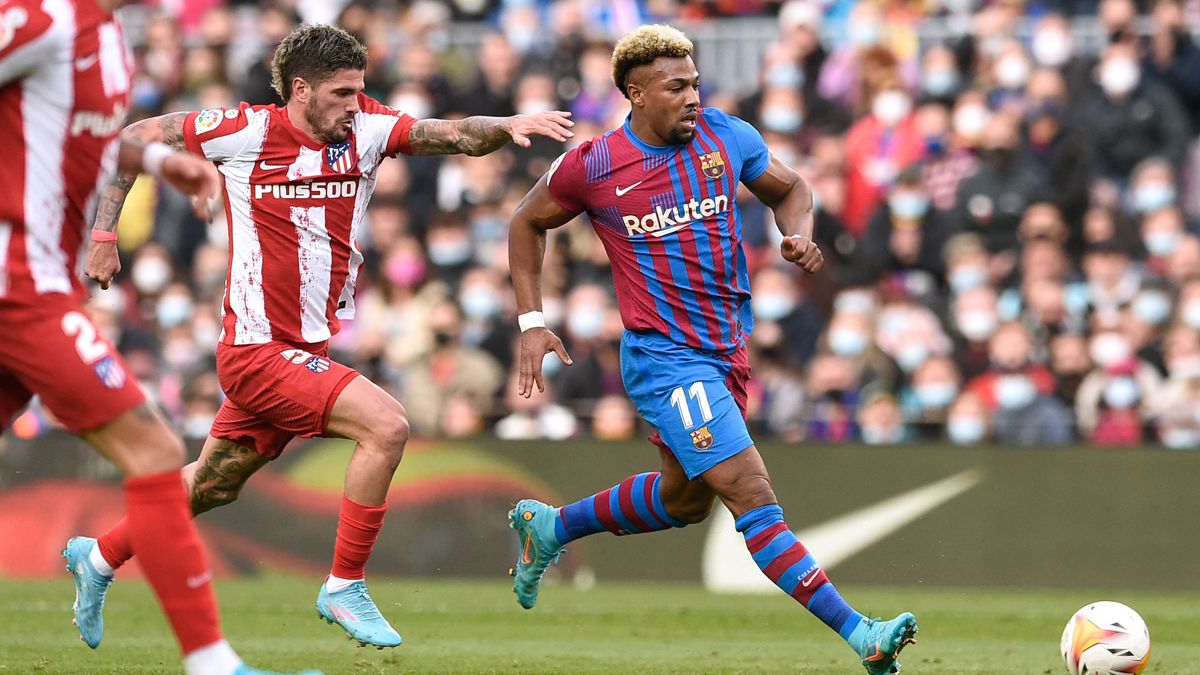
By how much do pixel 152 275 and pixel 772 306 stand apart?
5.77 metres

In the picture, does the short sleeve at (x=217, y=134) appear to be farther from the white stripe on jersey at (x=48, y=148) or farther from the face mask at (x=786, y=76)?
the face mask at (x=786, y=76)

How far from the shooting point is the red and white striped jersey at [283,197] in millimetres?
8359

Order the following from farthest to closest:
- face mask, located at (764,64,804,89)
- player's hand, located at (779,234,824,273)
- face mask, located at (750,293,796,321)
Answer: face mask, located at (764,64,804,89) → face mask, located at (750,293,796,321) → player's hand, located at (779,234,824,273)

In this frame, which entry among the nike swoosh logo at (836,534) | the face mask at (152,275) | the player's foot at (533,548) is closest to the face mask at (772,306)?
the nike swoosh logo at (836,534)

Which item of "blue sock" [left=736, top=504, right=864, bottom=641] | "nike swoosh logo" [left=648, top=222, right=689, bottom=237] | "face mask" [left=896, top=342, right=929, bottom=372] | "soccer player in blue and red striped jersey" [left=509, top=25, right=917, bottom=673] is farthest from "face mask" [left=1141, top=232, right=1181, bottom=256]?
"blue sock" [left=736, top=504, right=864, bottom=641]

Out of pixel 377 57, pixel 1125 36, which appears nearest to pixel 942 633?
pixel 1125 36

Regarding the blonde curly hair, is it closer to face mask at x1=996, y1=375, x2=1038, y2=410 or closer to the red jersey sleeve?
the red jersey sleeve

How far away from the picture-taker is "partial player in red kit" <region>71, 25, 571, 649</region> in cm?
820

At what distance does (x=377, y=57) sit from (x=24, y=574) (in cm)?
656

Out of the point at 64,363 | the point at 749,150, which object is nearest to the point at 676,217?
the point at 749,150

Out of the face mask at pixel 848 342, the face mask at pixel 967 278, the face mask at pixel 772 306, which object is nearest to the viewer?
the face mask at pixel 848 342

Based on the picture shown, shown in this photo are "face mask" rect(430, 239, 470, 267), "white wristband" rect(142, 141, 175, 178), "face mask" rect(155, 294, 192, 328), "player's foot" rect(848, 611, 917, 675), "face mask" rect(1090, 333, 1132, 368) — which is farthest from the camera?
"face mask" rect(155, 294, 192, 328)

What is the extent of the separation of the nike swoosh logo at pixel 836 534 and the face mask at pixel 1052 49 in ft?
15.4

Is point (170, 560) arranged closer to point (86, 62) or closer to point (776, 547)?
point (86, 62)
